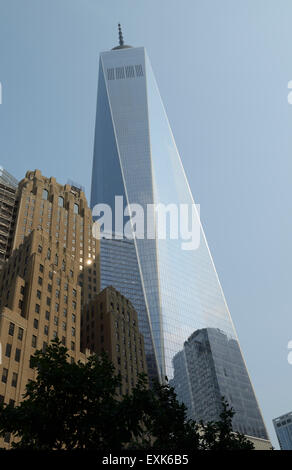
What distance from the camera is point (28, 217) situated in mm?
131750

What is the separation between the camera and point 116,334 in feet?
343

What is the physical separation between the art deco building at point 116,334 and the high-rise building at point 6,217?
28560 millimetres

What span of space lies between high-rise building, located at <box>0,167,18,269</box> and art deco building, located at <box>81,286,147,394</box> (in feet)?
93.7

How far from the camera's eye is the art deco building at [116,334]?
9956 centimetres

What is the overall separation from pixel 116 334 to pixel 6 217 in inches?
1995

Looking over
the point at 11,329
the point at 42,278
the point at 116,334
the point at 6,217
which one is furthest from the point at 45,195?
the point at 11,329

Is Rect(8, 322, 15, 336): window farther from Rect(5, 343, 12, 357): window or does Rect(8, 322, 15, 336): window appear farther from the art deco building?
the art deco building

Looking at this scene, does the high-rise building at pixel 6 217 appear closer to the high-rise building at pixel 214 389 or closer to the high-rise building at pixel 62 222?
the high-rise building at pixel 62 222

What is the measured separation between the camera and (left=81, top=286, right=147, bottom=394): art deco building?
9956cm

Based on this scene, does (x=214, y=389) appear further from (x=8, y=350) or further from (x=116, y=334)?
(x=8, y=350)

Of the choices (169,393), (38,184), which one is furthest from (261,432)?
(169,393)

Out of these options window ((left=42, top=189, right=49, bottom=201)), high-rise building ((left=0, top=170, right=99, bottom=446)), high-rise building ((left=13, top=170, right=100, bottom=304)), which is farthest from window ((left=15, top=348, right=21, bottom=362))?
window ((left=42, top=189, right=49, bottom=201))

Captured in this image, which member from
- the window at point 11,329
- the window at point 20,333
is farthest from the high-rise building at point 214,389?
the window at point 11,329
